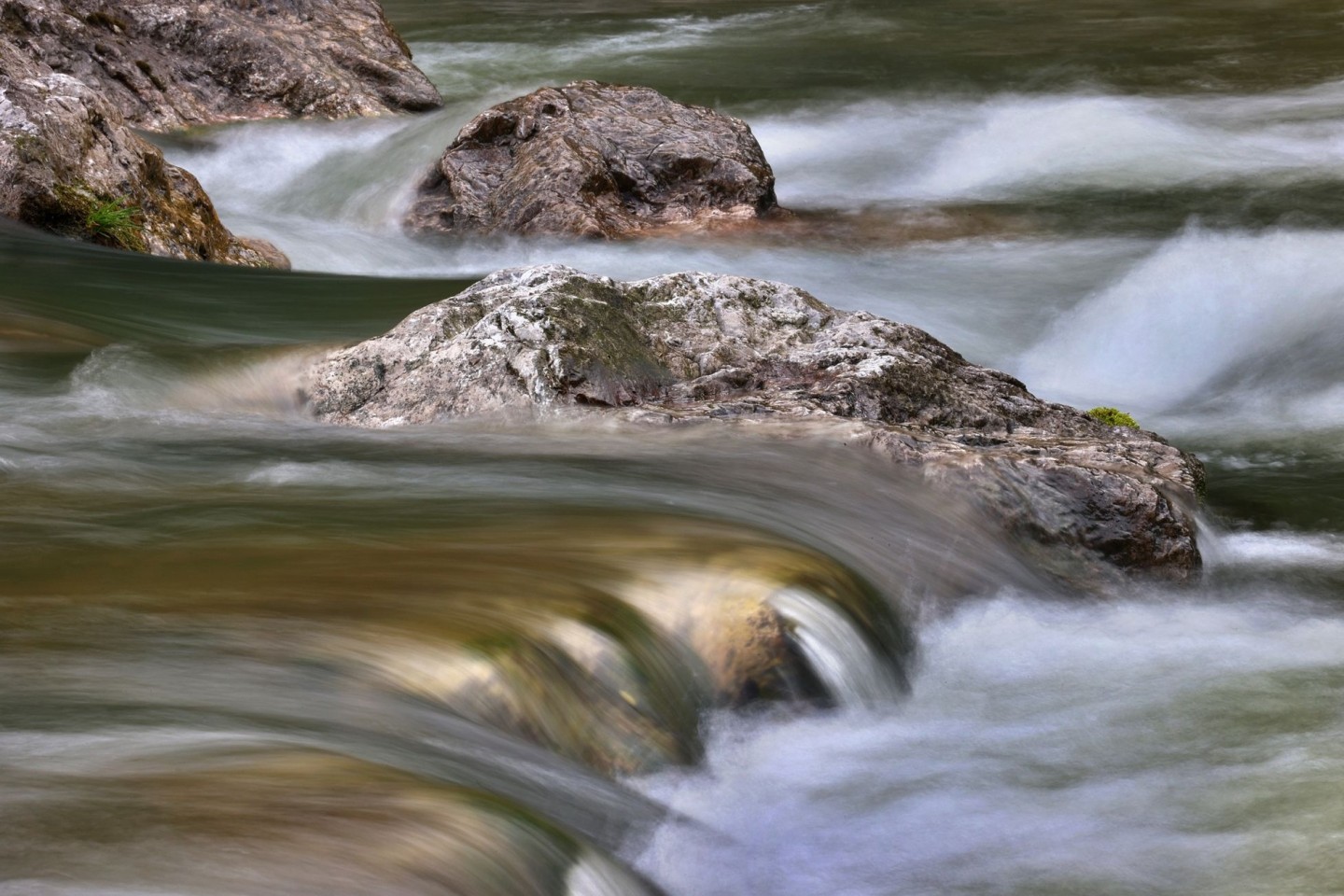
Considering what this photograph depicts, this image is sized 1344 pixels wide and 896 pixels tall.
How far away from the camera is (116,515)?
4.19 metres

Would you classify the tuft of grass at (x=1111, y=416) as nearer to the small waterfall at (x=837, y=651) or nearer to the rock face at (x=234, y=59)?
the small waterfall at (x=837, y=651)

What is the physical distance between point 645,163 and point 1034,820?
7.59 meters

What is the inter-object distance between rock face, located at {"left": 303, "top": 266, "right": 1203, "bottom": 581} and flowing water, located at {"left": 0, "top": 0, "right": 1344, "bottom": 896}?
0.16 metres

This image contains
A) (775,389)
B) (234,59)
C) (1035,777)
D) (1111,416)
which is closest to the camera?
(1035,777)

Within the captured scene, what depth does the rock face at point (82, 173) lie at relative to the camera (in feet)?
24.5

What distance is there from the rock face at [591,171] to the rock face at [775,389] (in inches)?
175

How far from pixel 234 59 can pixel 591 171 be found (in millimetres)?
4456

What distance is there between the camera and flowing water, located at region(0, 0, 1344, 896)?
2.78 metres

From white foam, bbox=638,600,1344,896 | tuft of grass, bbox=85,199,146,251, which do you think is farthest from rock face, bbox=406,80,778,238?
white foam, bbox=638,600,1344,896

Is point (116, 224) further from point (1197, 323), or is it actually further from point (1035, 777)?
point (1197, 323)

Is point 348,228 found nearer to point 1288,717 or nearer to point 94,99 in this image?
point 94,99

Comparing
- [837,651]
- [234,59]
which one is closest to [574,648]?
[837,651]

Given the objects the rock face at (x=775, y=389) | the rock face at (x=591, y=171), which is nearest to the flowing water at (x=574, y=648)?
the rock face at (x=775, y=389)

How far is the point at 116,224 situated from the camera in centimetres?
762
